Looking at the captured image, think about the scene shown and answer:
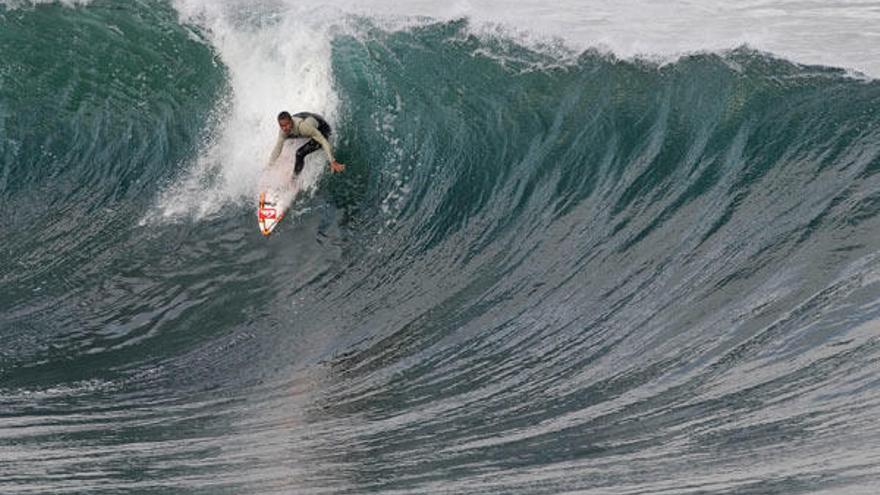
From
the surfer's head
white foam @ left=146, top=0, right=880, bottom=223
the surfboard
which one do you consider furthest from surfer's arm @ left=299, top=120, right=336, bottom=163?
the surfboard

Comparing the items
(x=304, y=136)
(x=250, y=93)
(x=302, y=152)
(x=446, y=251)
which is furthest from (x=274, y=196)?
(x=250, y=93)

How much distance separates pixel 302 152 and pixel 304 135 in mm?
215

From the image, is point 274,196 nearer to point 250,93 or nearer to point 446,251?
point 446,251

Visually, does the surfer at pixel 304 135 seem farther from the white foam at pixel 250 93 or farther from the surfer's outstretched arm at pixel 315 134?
the white foam at pixel 250 93

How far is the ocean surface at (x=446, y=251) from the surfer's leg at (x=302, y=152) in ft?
1.16

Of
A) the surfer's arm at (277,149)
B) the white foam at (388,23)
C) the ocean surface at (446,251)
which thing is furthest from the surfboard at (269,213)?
the white foam at (388,23)

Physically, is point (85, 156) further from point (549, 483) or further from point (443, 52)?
point (549, 483)

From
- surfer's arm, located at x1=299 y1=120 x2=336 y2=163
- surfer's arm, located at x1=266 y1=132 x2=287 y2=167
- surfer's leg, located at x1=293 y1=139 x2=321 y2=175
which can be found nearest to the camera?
surfer's arm, located at x1=266 y1=132 x2=287 y2=167

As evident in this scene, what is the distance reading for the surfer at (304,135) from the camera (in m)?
17.5

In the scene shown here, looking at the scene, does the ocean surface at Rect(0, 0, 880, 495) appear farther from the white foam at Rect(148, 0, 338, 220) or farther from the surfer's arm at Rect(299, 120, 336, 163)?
the surfer's arm at Rect(299, 120, 336, 163)

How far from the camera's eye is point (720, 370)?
1376cm

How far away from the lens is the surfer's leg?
17.9m

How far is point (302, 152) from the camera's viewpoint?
58.7 feet

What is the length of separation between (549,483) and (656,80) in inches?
318
